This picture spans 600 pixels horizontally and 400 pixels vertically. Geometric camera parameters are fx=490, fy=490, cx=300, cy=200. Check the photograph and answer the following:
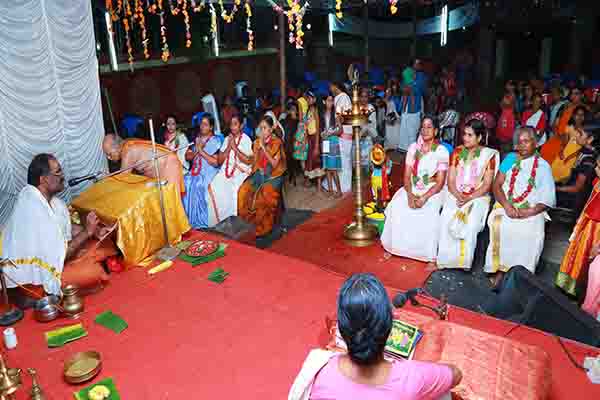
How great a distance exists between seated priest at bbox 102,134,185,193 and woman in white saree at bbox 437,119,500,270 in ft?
9.01

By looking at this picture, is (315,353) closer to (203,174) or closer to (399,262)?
(399,262)

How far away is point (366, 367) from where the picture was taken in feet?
5.44

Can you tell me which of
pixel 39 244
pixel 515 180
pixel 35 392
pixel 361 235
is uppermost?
pixel 515 180

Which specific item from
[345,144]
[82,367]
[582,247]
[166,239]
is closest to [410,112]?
[345,144]

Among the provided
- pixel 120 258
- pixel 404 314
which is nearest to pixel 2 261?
pixel 120 258

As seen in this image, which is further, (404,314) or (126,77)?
(126,77)

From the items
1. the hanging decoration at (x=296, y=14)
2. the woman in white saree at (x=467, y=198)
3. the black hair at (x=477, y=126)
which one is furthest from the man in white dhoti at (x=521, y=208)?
the hanging decoration at (x=296, y=14)

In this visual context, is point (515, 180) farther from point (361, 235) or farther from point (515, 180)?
point (361, 235)

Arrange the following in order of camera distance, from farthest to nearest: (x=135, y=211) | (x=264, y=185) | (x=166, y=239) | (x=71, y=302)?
(x=264, y=185), (x=166, y=239), (x=135, y=211), (x=71, y=302)

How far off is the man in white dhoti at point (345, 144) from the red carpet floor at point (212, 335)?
3517 mm

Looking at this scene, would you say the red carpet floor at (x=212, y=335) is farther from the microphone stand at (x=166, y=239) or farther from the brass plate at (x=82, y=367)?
the microphone stand at (x=166, y=239)

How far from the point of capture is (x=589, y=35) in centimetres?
1329

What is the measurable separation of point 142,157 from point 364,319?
4014 mm

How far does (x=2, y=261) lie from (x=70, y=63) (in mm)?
2400
